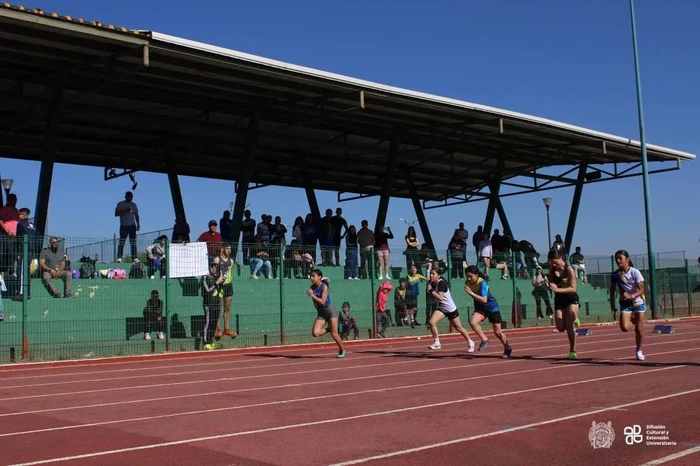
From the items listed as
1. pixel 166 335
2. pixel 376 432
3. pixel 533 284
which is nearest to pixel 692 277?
pixel 533 284

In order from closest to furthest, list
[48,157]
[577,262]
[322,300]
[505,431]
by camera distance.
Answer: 1. [505,431]
2. [322,300]
3. [48,157]
4. [577,262]

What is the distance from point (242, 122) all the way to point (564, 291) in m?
16.5

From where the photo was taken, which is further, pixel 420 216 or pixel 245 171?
pixel 420 216

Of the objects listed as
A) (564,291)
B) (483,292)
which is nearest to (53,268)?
(483,292)

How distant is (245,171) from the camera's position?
27047mm

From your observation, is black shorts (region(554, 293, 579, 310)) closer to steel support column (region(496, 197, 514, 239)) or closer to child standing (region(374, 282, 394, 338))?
child standing (region(374, 282, 394, 338))

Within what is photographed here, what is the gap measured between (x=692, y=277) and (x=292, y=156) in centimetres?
1993

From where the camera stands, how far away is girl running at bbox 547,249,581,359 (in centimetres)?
1459

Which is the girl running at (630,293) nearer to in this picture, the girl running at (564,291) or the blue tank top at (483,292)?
the girl running at (564,291)

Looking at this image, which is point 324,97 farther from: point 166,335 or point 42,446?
point 42,446

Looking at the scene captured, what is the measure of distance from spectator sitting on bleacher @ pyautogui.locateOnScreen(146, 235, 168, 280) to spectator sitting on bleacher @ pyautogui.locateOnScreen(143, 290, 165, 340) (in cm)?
55

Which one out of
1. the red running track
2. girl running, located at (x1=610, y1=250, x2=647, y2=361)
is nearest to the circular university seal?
the red running track

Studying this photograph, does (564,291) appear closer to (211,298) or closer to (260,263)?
(211,298)

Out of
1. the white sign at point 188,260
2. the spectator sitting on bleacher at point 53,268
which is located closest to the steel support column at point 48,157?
the spectator sitting on bleacher at point 53,268
